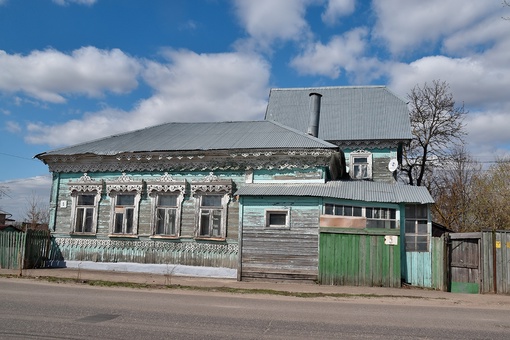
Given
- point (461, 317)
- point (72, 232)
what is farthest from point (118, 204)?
point (461, 317)

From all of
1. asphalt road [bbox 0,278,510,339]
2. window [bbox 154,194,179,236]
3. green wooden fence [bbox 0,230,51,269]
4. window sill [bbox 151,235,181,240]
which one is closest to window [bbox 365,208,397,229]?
asphalt road [bbox 0,278,510,339]

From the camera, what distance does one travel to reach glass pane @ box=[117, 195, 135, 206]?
18.1 m

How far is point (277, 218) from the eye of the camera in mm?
15344

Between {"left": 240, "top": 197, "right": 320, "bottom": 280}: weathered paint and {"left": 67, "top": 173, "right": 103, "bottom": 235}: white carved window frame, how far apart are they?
6883mm

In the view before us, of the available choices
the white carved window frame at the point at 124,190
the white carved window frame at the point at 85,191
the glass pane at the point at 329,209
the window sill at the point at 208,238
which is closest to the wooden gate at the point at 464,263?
the glass pane at the point at 329,209

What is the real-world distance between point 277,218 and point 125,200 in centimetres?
678

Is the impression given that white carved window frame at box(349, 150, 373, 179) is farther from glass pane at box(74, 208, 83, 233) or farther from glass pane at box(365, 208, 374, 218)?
glass pane at box(74, 208, 83, 233)

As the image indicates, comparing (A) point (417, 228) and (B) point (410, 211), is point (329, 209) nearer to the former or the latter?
(B) point (410, 211)

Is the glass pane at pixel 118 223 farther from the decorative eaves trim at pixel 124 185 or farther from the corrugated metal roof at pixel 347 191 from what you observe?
the corrugated metal roof at pixel 347 191

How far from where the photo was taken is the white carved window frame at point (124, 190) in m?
17.8

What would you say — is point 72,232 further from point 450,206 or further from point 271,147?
point 450,206

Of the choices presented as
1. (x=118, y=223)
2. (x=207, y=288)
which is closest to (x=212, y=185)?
(x=118, y=223)

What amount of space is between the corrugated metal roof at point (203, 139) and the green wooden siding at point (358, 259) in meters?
3.32

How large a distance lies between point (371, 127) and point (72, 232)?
630 inches
